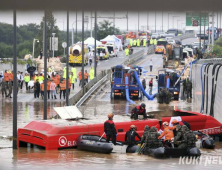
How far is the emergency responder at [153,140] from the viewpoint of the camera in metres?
15.6

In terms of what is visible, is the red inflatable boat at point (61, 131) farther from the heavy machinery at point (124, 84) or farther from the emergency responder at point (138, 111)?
the heavy machinery at point (124, 84)

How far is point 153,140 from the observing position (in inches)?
627

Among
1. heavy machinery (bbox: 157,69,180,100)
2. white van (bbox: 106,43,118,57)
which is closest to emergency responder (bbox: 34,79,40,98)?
heavy machinery (bbox: 157,69,180,100)

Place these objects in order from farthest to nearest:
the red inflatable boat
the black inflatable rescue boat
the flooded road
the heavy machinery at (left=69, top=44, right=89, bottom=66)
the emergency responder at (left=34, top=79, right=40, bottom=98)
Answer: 1. the heavy machinery at (left=69, top=44, right=89, bottom=66)
2. the emergency responder at (left=34, top=79, right=40, bottom=98)
3. the red inflatable boat
4. the black inflatable rescue boat
5. the flooded road

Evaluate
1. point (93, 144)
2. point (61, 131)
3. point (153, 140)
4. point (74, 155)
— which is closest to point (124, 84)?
point (61, 131)

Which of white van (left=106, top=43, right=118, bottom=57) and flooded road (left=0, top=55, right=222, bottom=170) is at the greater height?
white van (left=106, top=43, right=118, bottom=57)

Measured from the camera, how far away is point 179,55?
73.6 meters

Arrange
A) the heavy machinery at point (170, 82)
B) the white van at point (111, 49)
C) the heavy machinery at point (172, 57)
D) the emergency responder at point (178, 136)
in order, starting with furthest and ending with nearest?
1. the white van at point (111, 49)
2. the heavy machinery at point (172, 57)
3. the heavy machinery at point (170, 82)
4. the emergency responder at point (178, 136)

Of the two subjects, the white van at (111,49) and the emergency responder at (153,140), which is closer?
the emergency responder at (153,140)

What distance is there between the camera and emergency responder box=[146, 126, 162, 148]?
615 inches

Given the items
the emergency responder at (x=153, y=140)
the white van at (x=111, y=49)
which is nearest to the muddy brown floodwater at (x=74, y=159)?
the emergency responder at (x=153, y=140)

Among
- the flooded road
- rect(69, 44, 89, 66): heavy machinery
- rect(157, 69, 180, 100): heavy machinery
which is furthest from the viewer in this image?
rect(69, 44, 89, 66): heavy machinery

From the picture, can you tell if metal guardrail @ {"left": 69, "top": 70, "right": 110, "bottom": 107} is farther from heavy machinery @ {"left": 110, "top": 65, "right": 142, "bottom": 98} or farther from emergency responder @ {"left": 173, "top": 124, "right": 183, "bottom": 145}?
emergency responder @ {"left": 173, "top": 124, "right": 183, "bottom": 145}

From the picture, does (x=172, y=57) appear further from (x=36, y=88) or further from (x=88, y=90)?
(x=36, y=88)
